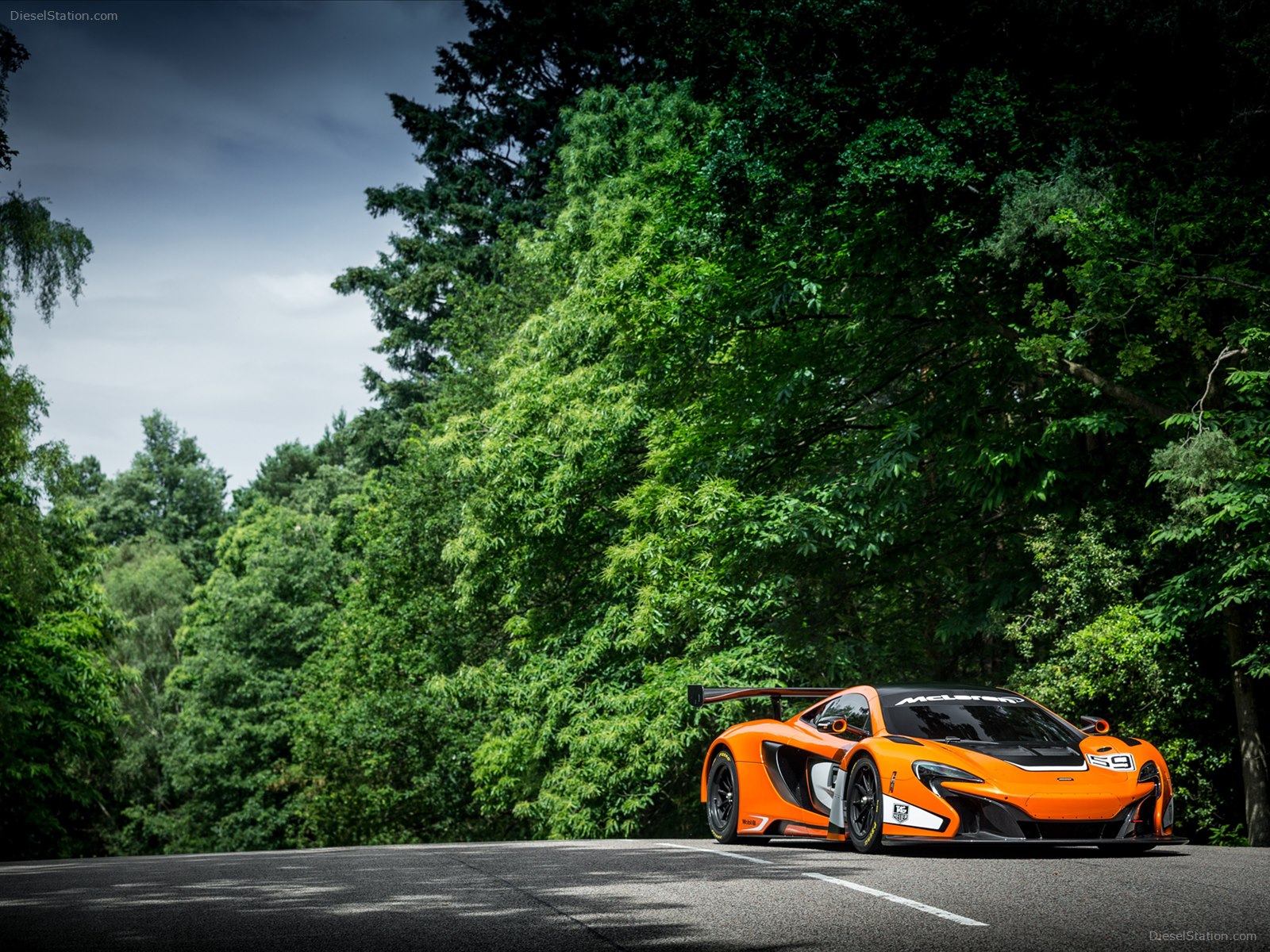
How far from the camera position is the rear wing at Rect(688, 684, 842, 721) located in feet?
42.3

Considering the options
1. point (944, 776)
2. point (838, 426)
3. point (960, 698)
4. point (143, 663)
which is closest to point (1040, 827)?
point (944, 776)

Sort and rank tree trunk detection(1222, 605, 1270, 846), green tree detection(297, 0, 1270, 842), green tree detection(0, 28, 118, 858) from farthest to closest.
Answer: green tree detection(0, 28, 118, 858) < green tree detection(297, 0, 1270, 842) < tree trunk detection(1222, 605, 1270, 846)

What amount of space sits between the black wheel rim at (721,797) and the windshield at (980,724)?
2521 mm

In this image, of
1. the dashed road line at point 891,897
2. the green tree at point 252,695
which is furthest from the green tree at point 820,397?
the green tree at point 252,695

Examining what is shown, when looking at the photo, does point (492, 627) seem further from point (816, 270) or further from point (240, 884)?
point (240, 884)

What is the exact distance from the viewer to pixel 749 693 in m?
13.1

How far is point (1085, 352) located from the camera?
51.8 feet

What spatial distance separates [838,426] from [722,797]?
11464 millimetres

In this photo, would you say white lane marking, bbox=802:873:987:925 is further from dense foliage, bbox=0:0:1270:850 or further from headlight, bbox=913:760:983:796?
dense foliage, bbox=0:0:1270:850

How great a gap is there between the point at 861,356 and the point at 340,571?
30.0 metres

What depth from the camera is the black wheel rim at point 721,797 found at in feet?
42.0

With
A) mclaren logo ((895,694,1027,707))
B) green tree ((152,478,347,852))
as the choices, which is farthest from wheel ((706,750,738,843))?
green tree ((152,478,347,852))

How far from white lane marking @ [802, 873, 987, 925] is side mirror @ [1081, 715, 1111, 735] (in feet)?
11.3

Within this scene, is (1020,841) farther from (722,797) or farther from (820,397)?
(820,397)
